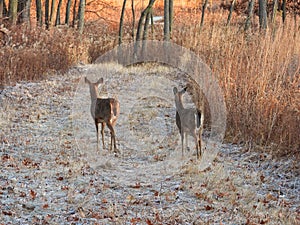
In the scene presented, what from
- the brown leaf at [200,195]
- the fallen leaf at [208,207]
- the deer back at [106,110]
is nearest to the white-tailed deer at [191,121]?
the deer back at [106,110]

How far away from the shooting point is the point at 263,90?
255 inches

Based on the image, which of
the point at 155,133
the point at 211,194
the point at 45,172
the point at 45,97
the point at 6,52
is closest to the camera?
the point at 211,194

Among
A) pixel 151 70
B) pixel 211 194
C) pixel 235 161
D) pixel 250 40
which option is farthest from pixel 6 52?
pixel 211 194

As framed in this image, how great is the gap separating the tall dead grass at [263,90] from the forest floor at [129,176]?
12.0 inches

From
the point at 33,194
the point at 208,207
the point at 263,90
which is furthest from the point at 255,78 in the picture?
the point at 33,194

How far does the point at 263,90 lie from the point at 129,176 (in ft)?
8.56

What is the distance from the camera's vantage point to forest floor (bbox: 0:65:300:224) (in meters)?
4.06

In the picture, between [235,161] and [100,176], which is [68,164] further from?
[235,161]

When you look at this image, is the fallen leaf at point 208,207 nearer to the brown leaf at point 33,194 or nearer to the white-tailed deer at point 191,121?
the white-tailed deer at point 191,121

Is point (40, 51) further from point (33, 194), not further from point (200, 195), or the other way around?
point (200, 195)

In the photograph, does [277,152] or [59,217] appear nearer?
[59,217]

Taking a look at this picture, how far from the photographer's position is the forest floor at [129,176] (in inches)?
160

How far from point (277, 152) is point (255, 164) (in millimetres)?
369

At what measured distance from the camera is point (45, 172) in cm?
504
